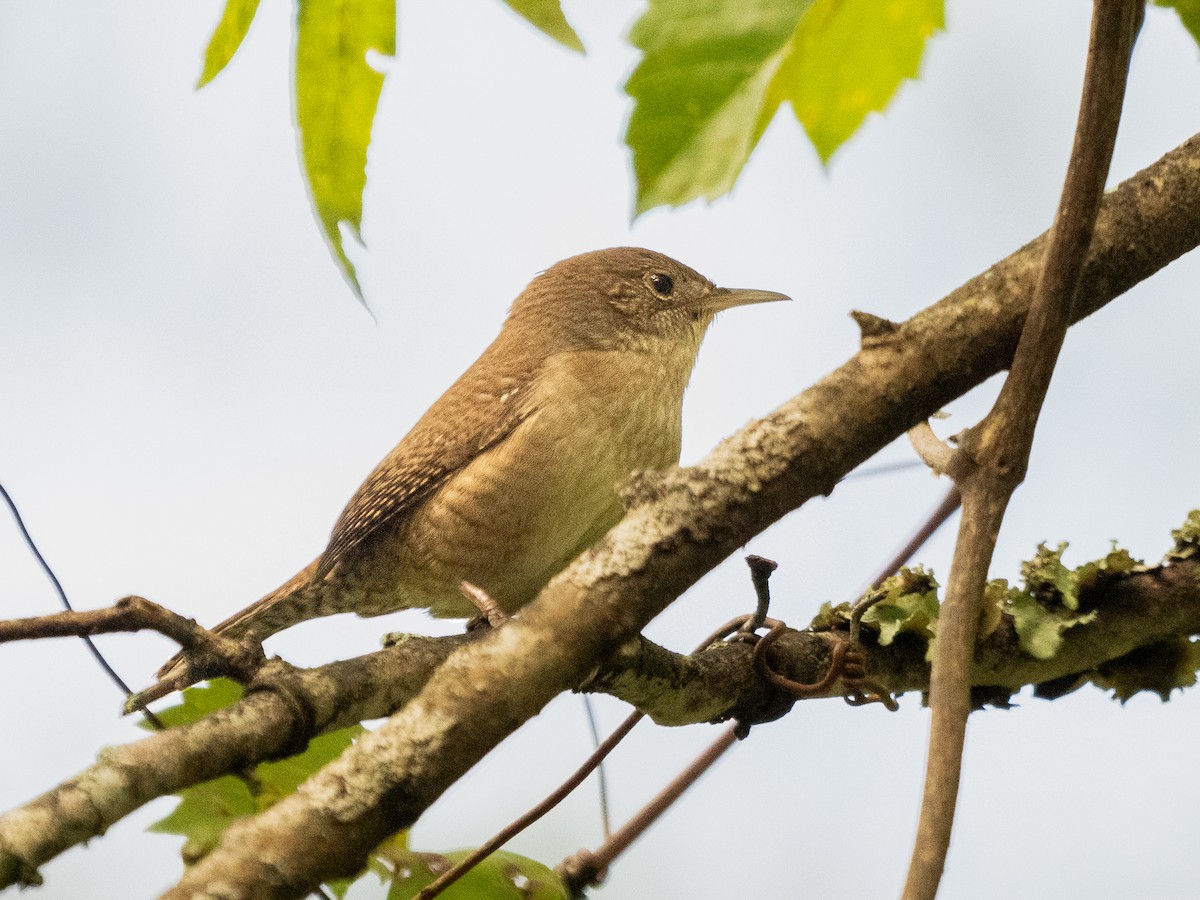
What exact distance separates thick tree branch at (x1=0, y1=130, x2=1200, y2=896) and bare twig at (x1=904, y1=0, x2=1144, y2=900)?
124mm

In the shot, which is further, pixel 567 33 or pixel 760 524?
pixel 760 524

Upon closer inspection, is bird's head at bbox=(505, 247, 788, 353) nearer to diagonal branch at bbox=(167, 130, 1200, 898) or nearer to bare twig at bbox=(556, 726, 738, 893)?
bare twig at bbox=(556, 726, 738, 893)

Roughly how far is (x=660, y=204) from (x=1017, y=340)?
0.64m

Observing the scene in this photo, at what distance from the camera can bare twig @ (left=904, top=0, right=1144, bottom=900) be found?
1337 mm

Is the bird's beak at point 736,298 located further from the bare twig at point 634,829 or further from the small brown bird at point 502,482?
the bare twig at point 634,829

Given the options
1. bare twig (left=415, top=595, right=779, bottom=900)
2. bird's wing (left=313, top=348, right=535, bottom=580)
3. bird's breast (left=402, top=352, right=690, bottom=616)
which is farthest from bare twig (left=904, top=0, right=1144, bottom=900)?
bird's wing (left=313, top=348, right=535, bottom=580)

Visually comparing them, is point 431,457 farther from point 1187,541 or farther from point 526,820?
point 1187,541

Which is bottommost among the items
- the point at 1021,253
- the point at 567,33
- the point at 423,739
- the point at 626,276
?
the point at 423,739

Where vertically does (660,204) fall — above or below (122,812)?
above

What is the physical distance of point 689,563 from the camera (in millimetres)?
→ 1528

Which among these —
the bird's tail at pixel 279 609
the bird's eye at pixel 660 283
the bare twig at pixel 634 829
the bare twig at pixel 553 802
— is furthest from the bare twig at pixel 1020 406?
the bird's eye at pixel 660 283

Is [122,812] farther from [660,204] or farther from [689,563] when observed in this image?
[660,204]

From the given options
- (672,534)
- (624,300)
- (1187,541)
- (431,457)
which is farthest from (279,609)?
(1187,541)

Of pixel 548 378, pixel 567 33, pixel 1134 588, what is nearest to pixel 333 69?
pixel 567 33
